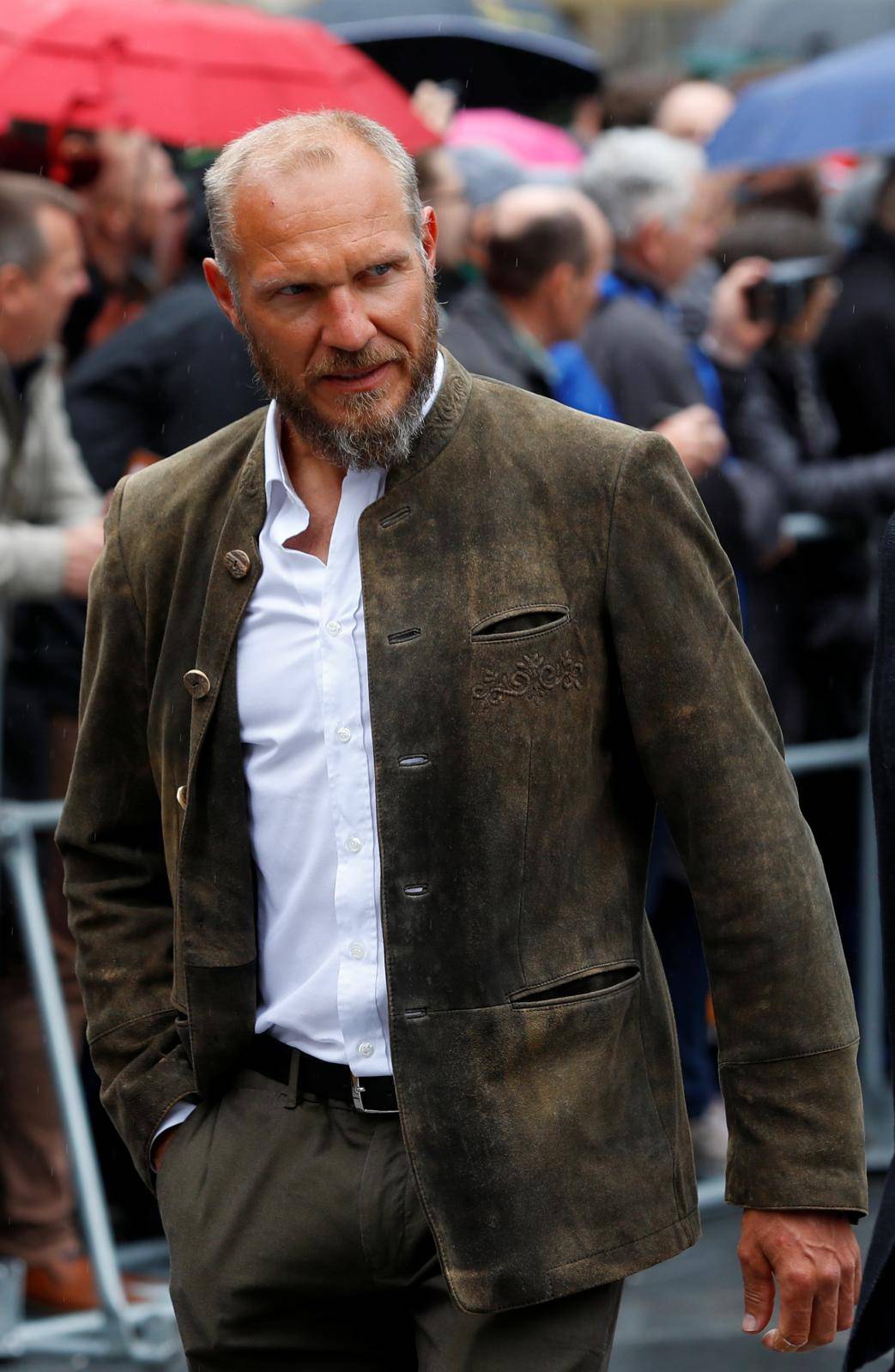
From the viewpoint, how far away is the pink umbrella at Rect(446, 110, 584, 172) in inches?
373

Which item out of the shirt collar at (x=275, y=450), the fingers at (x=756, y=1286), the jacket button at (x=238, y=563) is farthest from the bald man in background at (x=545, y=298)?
the fingers at (x=756, y=1286)

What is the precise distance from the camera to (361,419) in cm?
249

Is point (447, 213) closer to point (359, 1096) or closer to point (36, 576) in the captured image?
point (36, 576)

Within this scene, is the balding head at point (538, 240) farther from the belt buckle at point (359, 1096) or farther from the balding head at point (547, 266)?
the belt buckle at point (359, 1096)

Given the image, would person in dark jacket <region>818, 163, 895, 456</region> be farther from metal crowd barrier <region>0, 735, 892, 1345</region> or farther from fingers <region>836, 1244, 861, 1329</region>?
fingers <region>836, 1244, 861, 1329</region>

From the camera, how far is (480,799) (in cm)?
246

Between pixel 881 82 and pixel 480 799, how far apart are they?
5652mm

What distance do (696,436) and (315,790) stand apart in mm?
2861

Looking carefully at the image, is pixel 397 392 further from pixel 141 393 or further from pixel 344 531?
pixel 141 393

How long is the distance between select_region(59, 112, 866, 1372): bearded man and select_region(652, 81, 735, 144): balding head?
7.51m

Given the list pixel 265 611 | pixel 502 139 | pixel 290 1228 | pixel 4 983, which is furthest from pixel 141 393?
pixel 502 139

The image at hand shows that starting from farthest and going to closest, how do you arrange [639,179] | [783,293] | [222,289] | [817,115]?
[817,115] < [639,179] < [783,293] < [222,289]

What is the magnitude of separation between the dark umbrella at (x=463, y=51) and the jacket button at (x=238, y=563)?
271 inches

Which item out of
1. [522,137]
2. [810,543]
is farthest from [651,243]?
[522,137]
